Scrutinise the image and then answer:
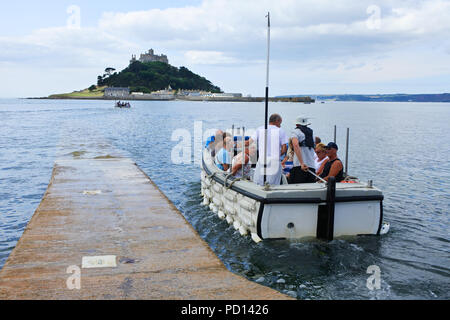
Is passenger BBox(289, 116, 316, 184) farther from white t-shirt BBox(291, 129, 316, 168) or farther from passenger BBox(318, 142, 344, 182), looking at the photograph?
passenger BBox(318, 142, 344, 182)

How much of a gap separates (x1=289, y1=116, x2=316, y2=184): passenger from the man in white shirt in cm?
37

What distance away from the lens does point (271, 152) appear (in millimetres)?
8656

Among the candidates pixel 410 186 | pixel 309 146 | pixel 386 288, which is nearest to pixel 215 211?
pixel 309 146

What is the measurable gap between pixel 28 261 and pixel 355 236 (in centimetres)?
614

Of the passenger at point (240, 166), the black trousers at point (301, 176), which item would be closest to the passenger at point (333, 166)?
the black trousers at point (301, 176)

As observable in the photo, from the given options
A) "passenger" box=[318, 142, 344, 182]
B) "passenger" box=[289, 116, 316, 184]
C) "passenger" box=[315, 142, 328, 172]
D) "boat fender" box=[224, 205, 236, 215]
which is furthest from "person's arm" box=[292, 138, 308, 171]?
"boat fender" box=[224, 205, 236, 215]

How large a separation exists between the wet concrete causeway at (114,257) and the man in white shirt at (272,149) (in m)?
2.04

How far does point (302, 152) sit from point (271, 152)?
812 mm

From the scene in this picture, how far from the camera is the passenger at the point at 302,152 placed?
8.88 metres

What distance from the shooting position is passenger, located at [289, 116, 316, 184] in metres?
8.88

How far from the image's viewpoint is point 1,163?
71.7ft

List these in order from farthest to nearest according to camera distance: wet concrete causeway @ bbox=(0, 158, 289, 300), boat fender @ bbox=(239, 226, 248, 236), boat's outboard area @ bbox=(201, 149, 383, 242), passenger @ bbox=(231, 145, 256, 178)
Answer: passenger @ bbox=(231, 145, 256, 178), boat fender @ bbox=(239, 226, 248, 236), boat's outboard area @ bbox=(201, 149, 383, 242), wet concrete causeway @ bbox=(0, 158, 289, 300)

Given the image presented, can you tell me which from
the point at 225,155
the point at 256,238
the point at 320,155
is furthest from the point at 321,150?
the point at 256,238
